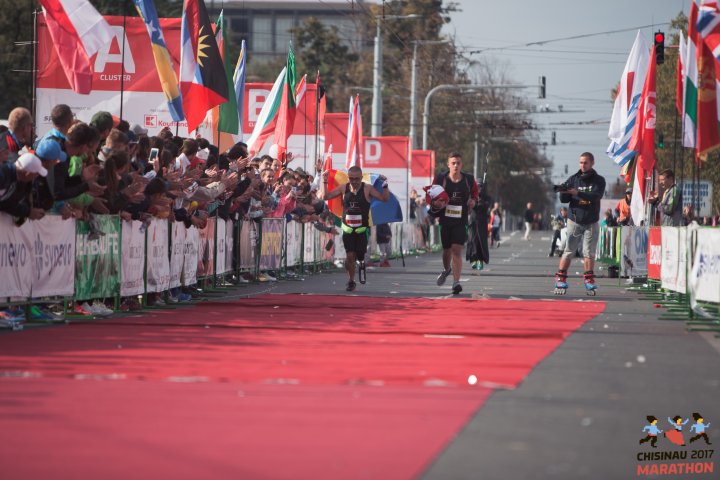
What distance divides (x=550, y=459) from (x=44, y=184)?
8.50 meters

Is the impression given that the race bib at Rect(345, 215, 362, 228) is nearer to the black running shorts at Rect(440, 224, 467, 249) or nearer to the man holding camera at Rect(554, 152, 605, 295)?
the black running shorts at Rect(440, 224, 467, 249)

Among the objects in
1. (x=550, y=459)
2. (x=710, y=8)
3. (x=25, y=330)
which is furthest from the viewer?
(x=710, y=8)

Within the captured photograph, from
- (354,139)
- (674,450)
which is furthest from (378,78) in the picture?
(674,450)

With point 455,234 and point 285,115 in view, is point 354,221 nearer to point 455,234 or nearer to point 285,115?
point 455,234

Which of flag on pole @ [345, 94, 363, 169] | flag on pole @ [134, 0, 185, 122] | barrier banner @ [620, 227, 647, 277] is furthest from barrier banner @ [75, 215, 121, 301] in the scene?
flag on pole @ [345, 94, 363, 169]

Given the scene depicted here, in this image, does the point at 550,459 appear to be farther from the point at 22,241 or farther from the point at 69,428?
the point at 22,241

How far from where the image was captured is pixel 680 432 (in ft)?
25.6

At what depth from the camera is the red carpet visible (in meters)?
6.70

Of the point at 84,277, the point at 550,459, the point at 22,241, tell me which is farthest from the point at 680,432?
the point at 84,277

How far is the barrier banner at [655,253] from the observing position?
21423 mm

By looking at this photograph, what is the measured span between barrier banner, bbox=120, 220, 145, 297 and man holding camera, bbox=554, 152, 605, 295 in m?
7.10

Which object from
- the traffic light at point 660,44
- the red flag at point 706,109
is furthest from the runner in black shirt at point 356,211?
the traffic light at point 660,44

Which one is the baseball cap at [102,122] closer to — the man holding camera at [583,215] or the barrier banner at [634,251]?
the man holding camera at [583,215]

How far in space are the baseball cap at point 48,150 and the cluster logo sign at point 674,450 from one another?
25.2 feet
